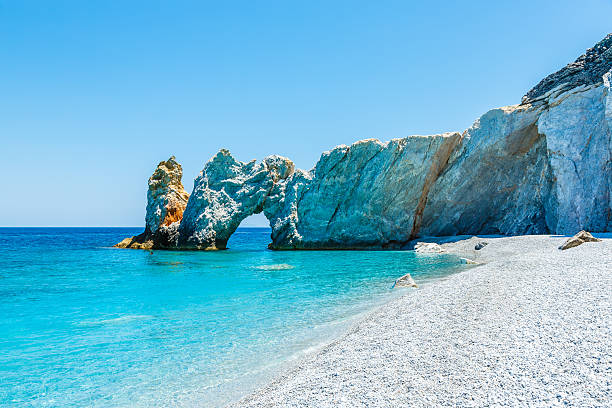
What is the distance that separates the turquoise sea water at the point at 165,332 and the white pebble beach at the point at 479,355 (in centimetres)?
140

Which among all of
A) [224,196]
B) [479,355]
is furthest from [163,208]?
[479,355]

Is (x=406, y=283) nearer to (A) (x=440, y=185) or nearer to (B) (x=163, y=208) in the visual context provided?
(A) (x=440, y=185)

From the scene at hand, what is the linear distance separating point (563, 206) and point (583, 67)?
9.77 meters

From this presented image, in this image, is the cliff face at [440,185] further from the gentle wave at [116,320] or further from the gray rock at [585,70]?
the gentle wave at [116,320]

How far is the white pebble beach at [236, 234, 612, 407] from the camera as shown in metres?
3.74

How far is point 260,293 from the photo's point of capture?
1353cm

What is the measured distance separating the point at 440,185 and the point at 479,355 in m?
29.5

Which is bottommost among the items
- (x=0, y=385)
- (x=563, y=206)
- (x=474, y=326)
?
(x=0, y=385)

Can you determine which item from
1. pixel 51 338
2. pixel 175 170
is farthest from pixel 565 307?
pixel 175 170

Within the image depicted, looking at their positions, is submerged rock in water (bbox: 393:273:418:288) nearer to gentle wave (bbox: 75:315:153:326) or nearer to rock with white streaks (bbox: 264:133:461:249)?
gentle wave (bbox: 75:315:153:326)

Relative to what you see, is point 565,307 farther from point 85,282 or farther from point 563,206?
point 563,206

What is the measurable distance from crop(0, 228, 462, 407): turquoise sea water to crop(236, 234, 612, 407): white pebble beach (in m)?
1.40

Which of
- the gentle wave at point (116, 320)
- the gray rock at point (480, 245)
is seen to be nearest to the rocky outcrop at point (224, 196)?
the gray rock at point (480, 245)

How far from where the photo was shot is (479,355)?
4586 millimetres
